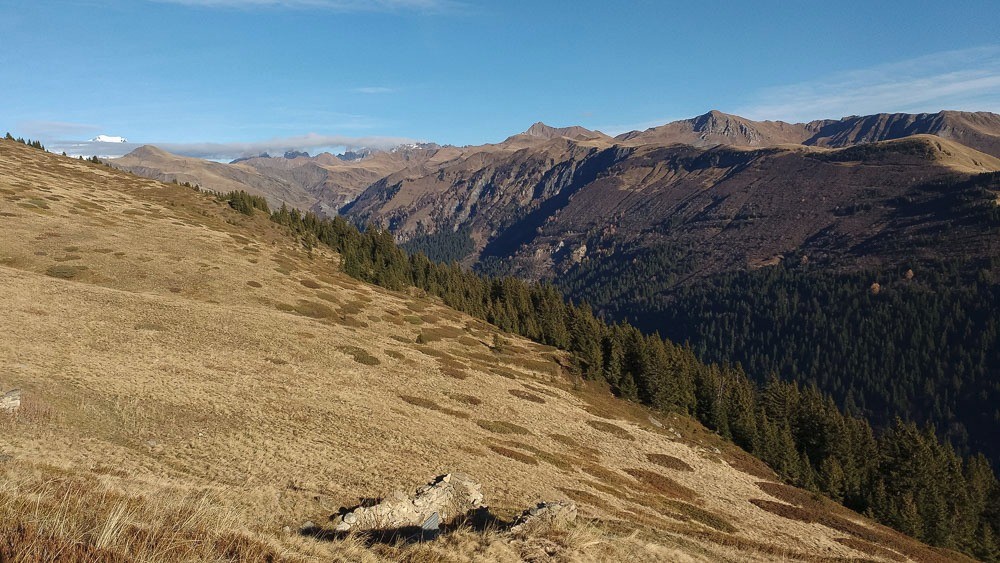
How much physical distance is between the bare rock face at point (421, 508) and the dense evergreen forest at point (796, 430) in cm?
5755

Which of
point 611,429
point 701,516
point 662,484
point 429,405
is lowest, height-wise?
point 611,429

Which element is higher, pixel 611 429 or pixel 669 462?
pixel 611 429

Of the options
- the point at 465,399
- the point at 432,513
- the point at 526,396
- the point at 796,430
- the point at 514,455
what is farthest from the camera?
the point at 796,430

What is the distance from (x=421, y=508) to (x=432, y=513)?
45cm

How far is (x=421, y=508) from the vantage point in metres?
17.7

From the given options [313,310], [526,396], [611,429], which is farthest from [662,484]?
[313,310]

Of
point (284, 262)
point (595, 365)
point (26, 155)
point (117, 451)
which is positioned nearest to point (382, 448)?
point (117, 451)

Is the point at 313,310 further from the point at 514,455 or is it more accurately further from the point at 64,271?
the point at 514,455

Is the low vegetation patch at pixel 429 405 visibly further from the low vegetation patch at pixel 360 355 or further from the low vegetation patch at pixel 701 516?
the low vegetation patch at pixel 701 516

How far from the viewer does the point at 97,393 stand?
25.6 meters

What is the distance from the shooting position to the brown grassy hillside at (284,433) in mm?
10969

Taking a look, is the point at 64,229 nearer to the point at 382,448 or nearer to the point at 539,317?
the point at 382,448

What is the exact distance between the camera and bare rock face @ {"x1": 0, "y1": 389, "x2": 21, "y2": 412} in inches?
819

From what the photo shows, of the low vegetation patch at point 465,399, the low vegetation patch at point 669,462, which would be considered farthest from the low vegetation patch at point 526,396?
the low vegetation patch at point 669,462
